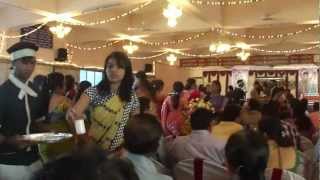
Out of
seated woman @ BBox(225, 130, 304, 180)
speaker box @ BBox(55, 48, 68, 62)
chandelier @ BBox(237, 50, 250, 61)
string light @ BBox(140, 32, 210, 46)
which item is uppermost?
string light @ BBox(140, 32, 210, 46)

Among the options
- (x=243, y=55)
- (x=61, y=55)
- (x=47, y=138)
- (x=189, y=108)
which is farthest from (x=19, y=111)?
(x=243, y=55)

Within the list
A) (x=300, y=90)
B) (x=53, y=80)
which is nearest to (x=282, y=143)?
(x=53, y=80)

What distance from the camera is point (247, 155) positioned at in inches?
82.6

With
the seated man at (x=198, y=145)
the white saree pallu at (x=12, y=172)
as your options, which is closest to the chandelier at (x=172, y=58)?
the seated man at (x=198, y=145)

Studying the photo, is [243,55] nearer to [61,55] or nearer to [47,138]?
[61,55]

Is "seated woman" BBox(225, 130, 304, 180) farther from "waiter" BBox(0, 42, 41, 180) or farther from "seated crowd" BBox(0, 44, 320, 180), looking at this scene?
"waiter" BBox(0, 42, 41, 180)

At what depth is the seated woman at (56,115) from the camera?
2.60 meters

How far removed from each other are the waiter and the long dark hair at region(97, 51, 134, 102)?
1.35 ft

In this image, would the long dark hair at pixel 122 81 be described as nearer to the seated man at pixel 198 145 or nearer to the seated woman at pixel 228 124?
the seated man at pixel 198 145

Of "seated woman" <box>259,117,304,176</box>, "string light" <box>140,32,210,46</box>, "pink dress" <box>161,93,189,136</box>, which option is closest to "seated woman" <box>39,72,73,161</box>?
"seated woman" <box>259,117,304,176</box>

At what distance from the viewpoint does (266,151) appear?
2.13 meters

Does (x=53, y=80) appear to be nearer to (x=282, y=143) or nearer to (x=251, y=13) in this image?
(x=282, y=143)

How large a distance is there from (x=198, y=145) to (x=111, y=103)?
27.0 inches

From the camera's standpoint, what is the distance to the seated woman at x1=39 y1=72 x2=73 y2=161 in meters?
2.60
